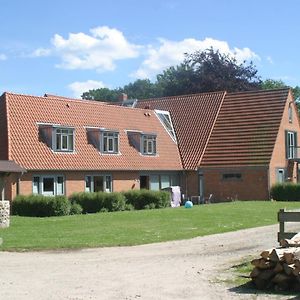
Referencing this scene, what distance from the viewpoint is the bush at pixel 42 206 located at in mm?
33125

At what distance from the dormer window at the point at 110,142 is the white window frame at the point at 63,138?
2.80 m

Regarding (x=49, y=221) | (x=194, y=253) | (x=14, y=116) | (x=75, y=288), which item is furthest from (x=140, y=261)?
(x=14, y=116)

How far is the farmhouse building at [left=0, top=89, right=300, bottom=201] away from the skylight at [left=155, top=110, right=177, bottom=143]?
12 centimetres

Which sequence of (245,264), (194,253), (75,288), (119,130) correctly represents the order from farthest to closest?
1. (119,130)
2. (194,253)
3. (245,264)
4. (75,288)

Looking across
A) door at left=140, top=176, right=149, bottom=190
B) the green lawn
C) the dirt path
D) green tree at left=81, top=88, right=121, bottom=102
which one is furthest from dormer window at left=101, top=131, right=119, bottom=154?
green tree at left=81, top=88, right=121, bottom=102

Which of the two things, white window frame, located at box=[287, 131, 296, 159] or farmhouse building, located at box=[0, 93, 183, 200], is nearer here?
farmhouse building, located at box=[0, 93, 183, 200]

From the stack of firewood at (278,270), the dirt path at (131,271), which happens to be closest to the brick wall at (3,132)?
the dirt path at (131,271)

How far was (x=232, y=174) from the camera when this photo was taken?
4778 cm

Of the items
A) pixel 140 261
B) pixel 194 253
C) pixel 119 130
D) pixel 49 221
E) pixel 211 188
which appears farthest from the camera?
pixel 211 188

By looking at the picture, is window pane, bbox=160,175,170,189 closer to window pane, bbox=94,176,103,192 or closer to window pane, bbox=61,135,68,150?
window pane, bbox=94,176,103,192

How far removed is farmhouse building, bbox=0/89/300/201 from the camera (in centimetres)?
3825

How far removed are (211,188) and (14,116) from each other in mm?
17474

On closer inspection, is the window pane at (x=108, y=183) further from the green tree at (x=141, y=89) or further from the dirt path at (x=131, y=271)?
the green tree at (x=141, y=89)

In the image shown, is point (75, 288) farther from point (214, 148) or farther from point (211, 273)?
point (214, 148)
